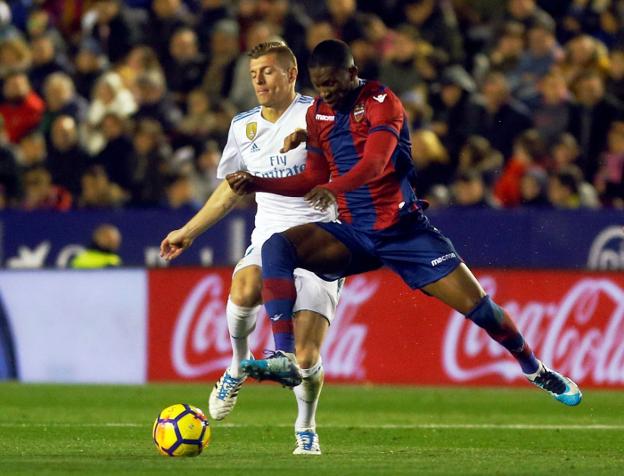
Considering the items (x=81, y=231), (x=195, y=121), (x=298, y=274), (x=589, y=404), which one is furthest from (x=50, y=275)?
(x=298, y=274)

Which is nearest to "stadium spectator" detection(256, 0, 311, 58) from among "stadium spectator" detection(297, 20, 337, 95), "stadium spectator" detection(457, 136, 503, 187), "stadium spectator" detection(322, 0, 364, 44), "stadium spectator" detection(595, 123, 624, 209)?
"stadium spectator" detection(297, 20, 337, 95)

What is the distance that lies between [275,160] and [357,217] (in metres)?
0.80

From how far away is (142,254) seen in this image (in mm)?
17391

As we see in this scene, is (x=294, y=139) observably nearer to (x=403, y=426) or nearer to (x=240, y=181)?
(x=240, y=181)

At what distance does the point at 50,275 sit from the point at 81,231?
1404 millimetres

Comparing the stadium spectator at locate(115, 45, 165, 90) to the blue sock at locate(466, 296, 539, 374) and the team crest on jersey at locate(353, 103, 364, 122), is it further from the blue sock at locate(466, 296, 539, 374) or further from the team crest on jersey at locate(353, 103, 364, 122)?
the blue sock at locate(466, 296, 539, 374)

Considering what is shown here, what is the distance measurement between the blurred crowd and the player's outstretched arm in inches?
268

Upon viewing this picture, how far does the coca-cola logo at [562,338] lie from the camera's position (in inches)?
592

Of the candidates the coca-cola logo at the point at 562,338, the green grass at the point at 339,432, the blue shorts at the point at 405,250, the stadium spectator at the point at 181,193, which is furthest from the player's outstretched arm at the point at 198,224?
the stadium spectator at the point at 181,193

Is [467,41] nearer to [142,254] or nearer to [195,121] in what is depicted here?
[195,121]

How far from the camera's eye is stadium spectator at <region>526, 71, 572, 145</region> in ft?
56.5

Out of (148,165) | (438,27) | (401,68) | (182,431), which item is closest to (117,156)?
(148,165)

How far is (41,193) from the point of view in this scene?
58.6 feet

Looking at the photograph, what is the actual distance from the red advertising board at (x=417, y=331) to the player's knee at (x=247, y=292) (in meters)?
5.12
